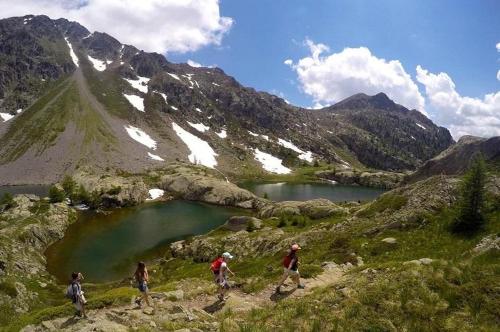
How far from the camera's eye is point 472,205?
31.7 m

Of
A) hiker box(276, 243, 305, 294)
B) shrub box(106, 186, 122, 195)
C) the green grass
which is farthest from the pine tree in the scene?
shrub box(106, 186, 122, 195)

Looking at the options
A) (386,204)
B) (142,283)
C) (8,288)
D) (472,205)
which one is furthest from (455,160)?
(142,283)

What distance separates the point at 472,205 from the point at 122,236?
82376mm

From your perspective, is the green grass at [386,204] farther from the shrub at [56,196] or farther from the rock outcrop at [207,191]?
the shrub at [56,196]

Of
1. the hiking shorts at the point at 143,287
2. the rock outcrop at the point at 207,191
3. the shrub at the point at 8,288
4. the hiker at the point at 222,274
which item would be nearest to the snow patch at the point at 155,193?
the rock outcrop at the point at 207,191

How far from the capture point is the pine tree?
31184mm

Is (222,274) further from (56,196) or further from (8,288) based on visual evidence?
(56,196)

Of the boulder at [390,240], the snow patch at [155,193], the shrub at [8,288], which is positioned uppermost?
→ the snow patch at [155,193]

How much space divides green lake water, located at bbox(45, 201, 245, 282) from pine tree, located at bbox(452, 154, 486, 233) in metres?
55.8

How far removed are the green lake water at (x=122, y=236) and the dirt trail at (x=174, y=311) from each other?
162 ft

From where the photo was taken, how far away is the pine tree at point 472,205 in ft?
102

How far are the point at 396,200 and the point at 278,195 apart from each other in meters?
149

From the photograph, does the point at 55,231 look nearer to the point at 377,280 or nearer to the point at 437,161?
the point at 377,280

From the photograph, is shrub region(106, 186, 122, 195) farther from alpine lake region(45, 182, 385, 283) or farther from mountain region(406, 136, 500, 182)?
mountain region(406, 136, 500, 182)
